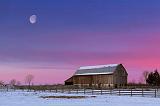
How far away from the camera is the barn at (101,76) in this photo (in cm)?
12469

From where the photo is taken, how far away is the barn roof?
126444 mm

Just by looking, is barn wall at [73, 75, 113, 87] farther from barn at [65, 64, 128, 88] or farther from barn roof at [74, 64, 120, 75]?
barn roof at [74, 64, 120, 75]

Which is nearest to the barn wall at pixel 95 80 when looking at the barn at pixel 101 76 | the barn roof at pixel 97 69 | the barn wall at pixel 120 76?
the barn at pixel 101 76

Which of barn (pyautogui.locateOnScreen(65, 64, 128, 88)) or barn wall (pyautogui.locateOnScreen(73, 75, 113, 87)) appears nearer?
barn (pyautogui.locateOnScreen(65, 64, 128, 88))

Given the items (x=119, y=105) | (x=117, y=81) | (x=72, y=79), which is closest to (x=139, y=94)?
(x=119, y=105)

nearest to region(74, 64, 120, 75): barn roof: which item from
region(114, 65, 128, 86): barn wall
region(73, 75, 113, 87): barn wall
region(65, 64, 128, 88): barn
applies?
region(65, 64, 128, 88): barn

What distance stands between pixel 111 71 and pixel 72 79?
73.4 feet

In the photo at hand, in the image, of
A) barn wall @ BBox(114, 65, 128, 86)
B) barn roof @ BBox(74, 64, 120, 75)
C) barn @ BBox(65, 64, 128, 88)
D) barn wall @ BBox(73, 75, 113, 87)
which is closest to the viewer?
barn wall @ BBox(114, 65, 128, 86)

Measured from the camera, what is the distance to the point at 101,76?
424ft

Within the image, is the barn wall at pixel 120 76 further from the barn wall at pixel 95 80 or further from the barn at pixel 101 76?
the barn wall at pixel 95 80

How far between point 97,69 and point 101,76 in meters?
4.17

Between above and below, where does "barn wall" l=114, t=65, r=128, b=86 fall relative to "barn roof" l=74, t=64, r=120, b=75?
below

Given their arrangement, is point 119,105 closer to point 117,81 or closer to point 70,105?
point 70,105

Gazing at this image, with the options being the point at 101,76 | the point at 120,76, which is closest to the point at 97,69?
the point at 101,76
